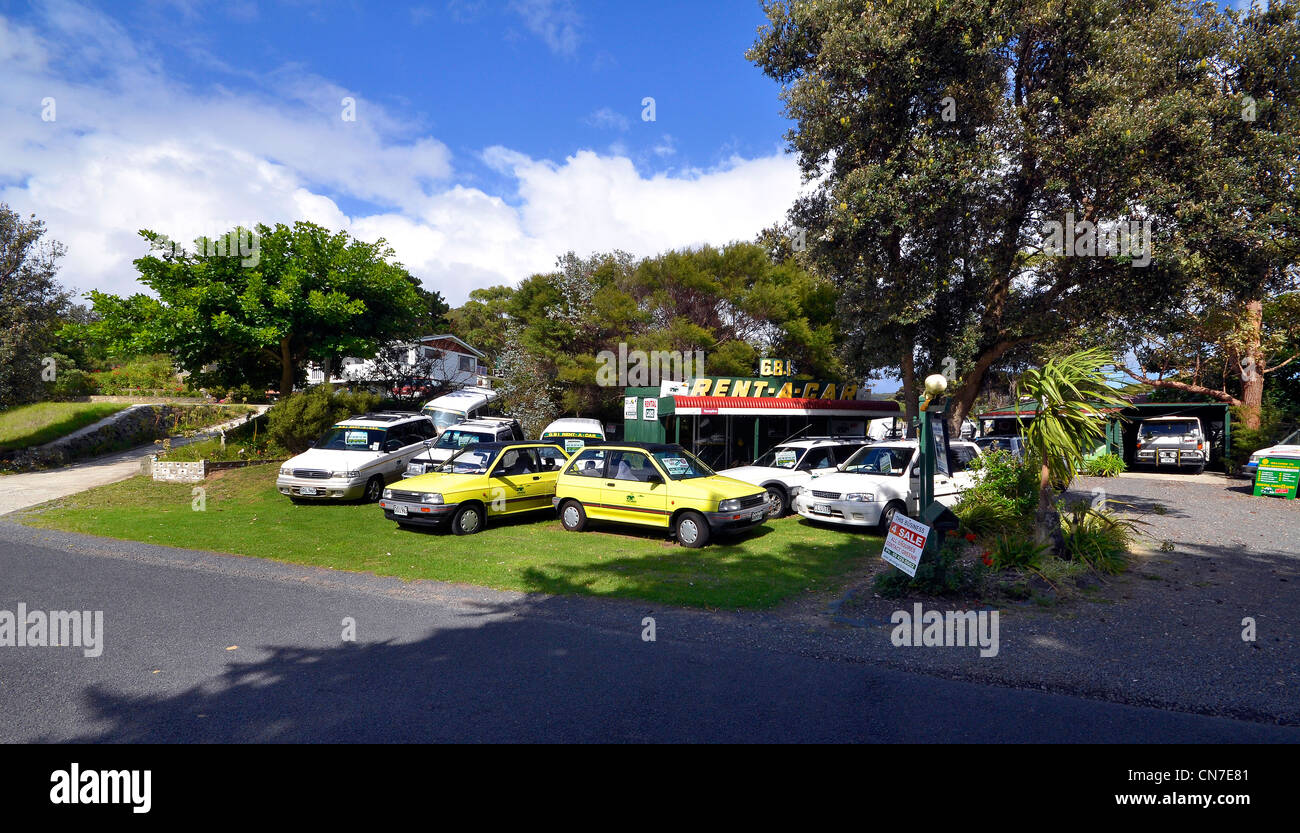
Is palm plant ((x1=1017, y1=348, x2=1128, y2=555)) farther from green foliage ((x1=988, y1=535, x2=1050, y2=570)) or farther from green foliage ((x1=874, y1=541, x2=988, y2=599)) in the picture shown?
green foliage ((x1=874, y1=541, x2=988, y2=599))

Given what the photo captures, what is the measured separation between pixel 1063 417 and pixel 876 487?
11.6 ft

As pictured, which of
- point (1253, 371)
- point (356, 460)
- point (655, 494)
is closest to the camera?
point (655, 494)

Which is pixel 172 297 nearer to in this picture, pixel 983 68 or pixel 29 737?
pixel 29 737

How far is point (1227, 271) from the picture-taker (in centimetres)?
1096

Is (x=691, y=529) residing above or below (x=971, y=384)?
below

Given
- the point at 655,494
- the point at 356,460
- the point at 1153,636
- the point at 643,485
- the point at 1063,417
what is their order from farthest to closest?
the point at 356,460, the point at 643,485, the point at 655,494, the point at 1063,417, the point at 1153,636

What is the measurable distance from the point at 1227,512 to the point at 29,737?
18.7m

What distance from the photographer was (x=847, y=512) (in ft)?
37.4

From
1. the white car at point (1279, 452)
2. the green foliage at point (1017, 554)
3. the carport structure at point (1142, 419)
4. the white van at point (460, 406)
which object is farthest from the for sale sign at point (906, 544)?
the carport structure at point (1142, 419)

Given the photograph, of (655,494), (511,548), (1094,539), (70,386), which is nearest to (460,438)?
(511,548)

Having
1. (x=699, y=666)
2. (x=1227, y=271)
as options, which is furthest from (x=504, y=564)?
(x=1227, y=271)

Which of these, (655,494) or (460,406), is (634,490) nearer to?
(655,494)

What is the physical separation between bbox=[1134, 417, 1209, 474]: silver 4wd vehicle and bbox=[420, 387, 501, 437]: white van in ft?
83.1

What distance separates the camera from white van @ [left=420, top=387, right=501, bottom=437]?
75.6ft
